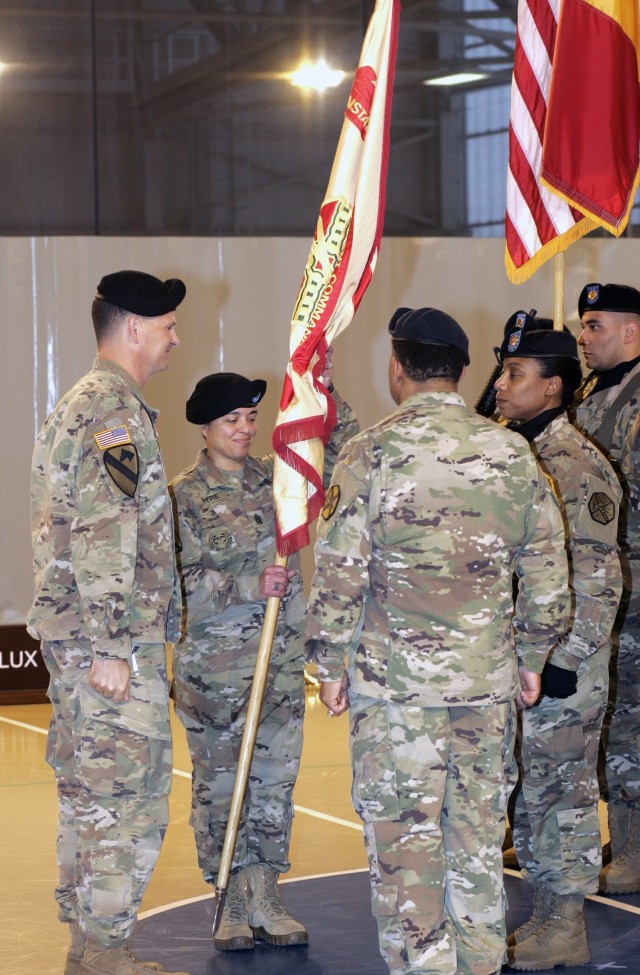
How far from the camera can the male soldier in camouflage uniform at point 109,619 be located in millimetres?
3322

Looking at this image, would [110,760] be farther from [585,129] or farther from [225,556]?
[585,129]

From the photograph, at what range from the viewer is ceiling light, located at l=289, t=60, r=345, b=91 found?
8.99 m

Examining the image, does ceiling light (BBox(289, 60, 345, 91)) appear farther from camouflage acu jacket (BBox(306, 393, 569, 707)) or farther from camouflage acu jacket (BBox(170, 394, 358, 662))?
camouflage acu jacket (BBox(306, 393, 569, 707))

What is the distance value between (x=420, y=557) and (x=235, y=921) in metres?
1.45

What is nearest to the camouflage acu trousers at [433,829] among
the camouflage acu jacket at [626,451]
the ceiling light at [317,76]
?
the camouflage acu jacket at [626,451]

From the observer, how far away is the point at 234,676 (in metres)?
3.99

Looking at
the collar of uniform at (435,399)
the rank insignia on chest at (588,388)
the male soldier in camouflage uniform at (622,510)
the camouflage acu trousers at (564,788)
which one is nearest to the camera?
the collar of uniform at (435,399)

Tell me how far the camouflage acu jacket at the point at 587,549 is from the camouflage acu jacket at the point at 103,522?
43.6 inches

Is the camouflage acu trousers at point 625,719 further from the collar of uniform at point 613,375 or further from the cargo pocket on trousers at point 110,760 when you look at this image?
the cargo pocket on trousers at point 110,760

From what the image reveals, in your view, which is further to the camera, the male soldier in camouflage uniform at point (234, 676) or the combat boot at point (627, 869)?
the combat boot at point (627, 869)

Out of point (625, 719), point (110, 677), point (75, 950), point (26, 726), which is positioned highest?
point (110, 677)

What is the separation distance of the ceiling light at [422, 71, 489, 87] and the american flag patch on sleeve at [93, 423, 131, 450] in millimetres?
6471

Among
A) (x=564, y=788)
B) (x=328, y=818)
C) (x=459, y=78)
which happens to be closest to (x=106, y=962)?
(x=564, y=788)

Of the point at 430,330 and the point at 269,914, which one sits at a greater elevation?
the point at 430,330
